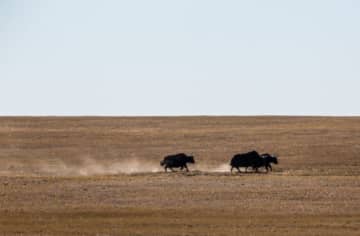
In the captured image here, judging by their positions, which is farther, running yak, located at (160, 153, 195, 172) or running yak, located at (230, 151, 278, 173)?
running yak, located at (160, 153, 195, 172)

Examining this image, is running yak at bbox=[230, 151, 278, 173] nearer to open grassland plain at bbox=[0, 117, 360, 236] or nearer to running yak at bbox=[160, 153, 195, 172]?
open grassland plain at bbox=[0, 117, 360, 236]

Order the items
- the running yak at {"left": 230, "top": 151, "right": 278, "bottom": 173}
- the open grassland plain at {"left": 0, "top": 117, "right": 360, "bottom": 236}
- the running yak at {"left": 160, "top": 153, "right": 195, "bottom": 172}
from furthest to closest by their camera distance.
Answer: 1. the running yak at {"left": 160, "top": 153, "right": 195, "bottom": 172}
2. the running yak at {"left": 230, "top": 151, "right": 278, "bottom": 173}
3. the open grassland plain at {"left": 0, "top": 117, "right": 360, "bottom": 236}

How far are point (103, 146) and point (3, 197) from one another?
4345cm

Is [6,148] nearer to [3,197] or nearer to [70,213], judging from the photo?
[3,197]

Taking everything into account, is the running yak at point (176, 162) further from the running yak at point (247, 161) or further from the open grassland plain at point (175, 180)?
the running yak at point (247, 161)

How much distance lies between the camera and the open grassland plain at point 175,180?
32.8 meters

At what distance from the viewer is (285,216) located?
34.8 m

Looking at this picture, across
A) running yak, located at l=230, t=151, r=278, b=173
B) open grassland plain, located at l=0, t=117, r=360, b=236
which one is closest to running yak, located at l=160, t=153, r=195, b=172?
open grassland plain, located at l=0, t=117, r=360, b=236

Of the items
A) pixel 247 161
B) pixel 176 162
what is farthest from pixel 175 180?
pixel 176 162

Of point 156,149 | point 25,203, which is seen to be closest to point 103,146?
point 156,149

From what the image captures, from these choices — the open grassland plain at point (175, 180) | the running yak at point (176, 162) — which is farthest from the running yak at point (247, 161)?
the running yak at point (176, 162)

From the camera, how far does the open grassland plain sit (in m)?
32.8

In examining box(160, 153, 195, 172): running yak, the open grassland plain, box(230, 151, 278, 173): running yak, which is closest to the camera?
the open grassland plain

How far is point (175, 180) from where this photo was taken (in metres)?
50.9
